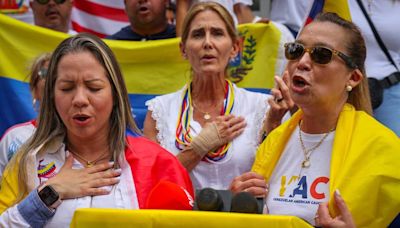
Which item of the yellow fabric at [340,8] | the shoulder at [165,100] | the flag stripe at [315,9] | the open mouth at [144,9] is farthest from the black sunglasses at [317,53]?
the open mouth at [144,9]

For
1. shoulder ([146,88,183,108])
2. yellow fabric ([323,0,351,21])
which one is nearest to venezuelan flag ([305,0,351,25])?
yellow fabric ([323,0,351,21])

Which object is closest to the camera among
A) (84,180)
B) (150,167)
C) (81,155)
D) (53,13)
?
(84,180)

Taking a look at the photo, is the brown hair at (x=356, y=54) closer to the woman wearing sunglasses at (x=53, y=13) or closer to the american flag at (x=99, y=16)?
the woman wearing sunglasses at (x=53, y=13)

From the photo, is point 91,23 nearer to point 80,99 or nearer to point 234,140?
point 234,140

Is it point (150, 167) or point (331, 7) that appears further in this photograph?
point (331, 7)

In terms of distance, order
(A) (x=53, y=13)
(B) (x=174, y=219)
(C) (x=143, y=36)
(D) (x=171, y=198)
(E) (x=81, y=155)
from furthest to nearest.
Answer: (A) (x=53, y=13), (C) (x=143, y=36), (E) (x=81, y=155), (D) (x=171, y=198), (B) (x=174, y=219)

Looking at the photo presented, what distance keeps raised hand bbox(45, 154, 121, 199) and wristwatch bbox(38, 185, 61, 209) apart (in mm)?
26

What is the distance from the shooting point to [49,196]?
12.2 ft

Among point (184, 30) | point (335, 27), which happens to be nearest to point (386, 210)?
point (335, 27)

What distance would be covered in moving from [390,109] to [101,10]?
11.2 ft

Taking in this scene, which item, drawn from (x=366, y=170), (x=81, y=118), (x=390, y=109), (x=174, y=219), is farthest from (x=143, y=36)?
(x=174, y=219)

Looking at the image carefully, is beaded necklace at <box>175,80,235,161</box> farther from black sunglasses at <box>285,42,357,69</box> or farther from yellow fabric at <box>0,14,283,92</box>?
black sunglasses at <box>285,42,357,69</box>

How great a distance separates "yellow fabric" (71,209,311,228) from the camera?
9.42ft

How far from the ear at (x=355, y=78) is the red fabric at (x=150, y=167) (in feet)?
2.93
